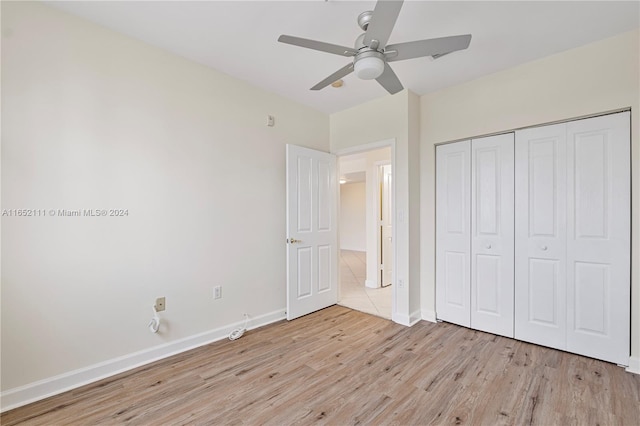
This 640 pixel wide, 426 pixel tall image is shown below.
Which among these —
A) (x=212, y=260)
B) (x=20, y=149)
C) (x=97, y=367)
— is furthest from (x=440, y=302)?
(x=20, y=149)

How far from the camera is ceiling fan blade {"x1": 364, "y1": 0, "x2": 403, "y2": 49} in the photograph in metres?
1.32

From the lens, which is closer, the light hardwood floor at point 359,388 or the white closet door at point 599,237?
the light hardwood floor at point 359,388

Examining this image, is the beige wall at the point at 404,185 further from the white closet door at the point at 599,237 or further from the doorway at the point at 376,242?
the white closet door at the point at 599,237

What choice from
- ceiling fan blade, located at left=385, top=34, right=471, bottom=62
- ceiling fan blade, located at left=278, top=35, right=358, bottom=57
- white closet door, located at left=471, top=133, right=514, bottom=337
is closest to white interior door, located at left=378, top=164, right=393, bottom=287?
white closet door, located at left=471, top=133, right=514, bottom=337

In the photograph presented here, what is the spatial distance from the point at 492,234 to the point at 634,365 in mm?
1357

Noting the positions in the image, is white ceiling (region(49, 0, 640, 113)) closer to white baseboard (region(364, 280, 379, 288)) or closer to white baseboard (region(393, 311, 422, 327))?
white baseboard (region(393, 311, 422, 327))

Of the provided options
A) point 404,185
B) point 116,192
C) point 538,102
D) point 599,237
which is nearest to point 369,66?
point 404,185

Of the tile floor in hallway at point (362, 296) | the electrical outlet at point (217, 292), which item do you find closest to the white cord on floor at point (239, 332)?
the electrical outlet at point (217, 292)

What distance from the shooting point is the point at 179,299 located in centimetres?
251

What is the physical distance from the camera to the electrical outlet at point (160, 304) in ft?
7.82

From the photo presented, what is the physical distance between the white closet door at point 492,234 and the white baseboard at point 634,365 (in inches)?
30.9

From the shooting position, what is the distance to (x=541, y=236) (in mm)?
2590

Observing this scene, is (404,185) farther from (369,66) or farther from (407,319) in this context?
(369,66)

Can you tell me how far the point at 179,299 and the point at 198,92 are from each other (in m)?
1.93
